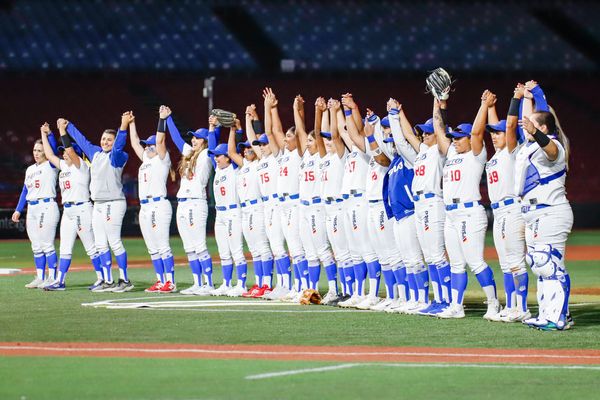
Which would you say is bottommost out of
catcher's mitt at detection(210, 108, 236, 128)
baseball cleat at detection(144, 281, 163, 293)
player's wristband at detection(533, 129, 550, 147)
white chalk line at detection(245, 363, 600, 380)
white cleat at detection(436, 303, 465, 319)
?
white chalk line at detection(245, 363, 600, 380)

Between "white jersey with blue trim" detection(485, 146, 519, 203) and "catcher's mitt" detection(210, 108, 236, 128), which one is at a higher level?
"catcher's mitt" detection(210, 108, 236, 128)

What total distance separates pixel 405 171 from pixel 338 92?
A: 2824 cm

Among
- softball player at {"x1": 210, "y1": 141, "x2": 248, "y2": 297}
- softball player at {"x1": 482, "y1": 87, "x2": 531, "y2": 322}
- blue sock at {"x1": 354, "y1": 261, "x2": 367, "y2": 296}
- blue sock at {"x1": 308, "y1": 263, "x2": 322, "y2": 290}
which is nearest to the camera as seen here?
softball player at {"x1": 482, "y1": 87, "x2": 531, "y2": 322}

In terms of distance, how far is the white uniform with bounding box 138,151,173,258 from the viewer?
1492 cm

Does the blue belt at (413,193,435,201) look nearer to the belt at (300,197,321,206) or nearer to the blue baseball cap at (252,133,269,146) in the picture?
the belt at (300,197,321,206)

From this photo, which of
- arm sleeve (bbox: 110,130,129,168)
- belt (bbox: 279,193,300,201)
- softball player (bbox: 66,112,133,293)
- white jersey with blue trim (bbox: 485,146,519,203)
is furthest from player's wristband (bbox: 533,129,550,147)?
softball player (bbox: 66,112,133,293)

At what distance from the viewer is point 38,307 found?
12836mm

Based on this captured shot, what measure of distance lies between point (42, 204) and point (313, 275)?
14.2 ft

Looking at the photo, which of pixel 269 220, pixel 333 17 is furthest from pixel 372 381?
pixel 333 17

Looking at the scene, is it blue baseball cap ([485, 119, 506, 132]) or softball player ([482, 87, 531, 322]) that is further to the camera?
blue baseball cap ([485, 119, 506, 132])

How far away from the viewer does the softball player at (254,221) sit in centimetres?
1434

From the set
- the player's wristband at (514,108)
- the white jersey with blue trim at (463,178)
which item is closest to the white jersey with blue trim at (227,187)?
the white jersey with blue trim at (463,178)

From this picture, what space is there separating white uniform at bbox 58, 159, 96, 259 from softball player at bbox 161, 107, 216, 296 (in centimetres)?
152

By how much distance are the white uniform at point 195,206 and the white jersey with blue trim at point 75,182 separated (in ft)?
5.13
